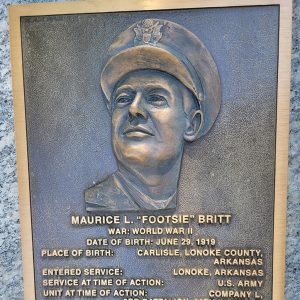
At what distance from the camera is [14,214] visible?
6.79ft

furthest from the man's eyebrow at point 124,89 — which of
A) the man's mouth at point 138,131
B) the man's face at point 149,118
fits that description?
the man's mouth at point 138,131

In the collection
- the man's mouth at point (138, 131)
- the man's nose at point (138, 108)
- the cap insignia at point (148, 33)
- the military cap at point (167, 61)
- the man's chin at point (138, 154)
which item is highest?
the cap insignia at point (148, 33)

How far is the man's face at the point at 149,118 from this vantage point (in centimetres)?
175

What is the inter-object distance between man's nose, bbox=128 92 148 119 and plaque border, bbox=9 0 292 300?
389mm

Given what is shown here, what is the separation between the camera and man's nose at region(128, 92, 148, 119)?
68.7 inches

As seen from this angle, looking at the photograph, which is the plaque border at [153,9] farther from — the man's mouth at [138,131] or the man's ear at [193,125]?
the man's mouth at [138,131]

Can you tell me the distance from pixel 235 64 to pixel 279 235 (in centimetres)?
80

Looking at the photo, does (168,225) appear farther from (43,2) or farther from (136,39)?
(43,2)

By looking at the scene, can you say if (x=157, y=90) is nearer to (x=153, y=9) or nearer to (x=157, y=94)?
(x=157, y=94)

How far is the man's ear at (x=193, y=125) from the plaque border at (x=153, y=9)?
0.35m

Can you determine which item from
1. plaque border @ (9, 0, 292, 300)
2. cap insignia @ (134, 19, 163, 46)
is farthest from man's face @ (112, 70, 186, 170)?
plaque border @ (9, 0, 292, 300)

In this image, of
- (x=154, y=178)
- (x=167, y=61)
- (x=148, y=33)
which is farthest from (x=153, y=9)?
(x=154, y=178)

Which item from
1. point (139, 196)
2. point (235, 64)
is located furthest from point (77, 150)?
point (235, 64)

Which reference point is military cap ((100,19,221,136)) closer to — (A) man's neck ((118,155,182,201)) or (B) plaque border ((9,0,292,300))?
(B) plaque border ((9,0,292,300))
